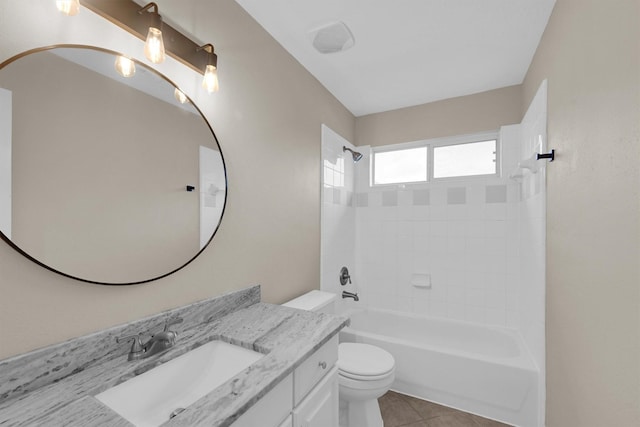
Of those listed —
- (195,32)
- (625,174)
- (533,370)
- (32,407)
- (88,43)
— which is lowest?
(533,370)

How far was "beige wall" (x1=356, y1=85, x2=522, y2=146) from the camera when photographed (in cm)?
245

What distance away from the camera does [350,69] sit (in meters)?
2.16

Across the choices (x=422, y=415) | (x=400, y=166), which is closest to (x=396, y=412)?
(x=422, y=415)

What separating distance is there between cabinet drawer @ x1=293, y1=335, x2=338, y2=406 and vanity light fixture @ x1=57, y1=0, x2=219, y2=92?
1232 mm

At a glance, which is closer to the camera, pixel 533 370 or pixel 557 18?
pixel 557 18

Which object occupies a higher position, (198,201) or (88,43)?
(88,43)

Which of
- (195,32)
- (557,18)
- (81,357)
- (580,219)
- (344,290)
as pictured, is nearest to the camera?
(81,357)

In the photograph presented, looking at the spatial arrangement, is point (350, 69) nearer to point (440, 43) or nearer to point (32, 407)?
point (440, 43)

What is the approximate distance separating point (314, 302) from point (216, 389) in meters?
1.11

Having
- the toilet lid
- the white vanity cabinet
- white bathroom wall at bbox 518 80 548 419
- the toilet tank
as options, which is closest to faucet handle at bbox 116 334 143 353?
the white vanity cabinet

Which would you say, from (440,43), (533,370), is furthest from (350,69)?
(533,370)

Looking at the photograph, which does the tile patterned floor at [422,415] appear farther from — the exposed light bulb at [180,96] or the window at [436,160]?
the exposed light bulb at [180,96]

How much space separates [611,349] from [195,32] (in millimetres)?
2013

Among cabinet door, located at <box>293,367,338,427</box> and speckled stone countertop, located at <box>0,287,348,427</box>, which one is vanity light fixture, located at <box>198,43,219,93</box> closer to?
speckled stone countertop, located at <box>0,287,348,427</box>
